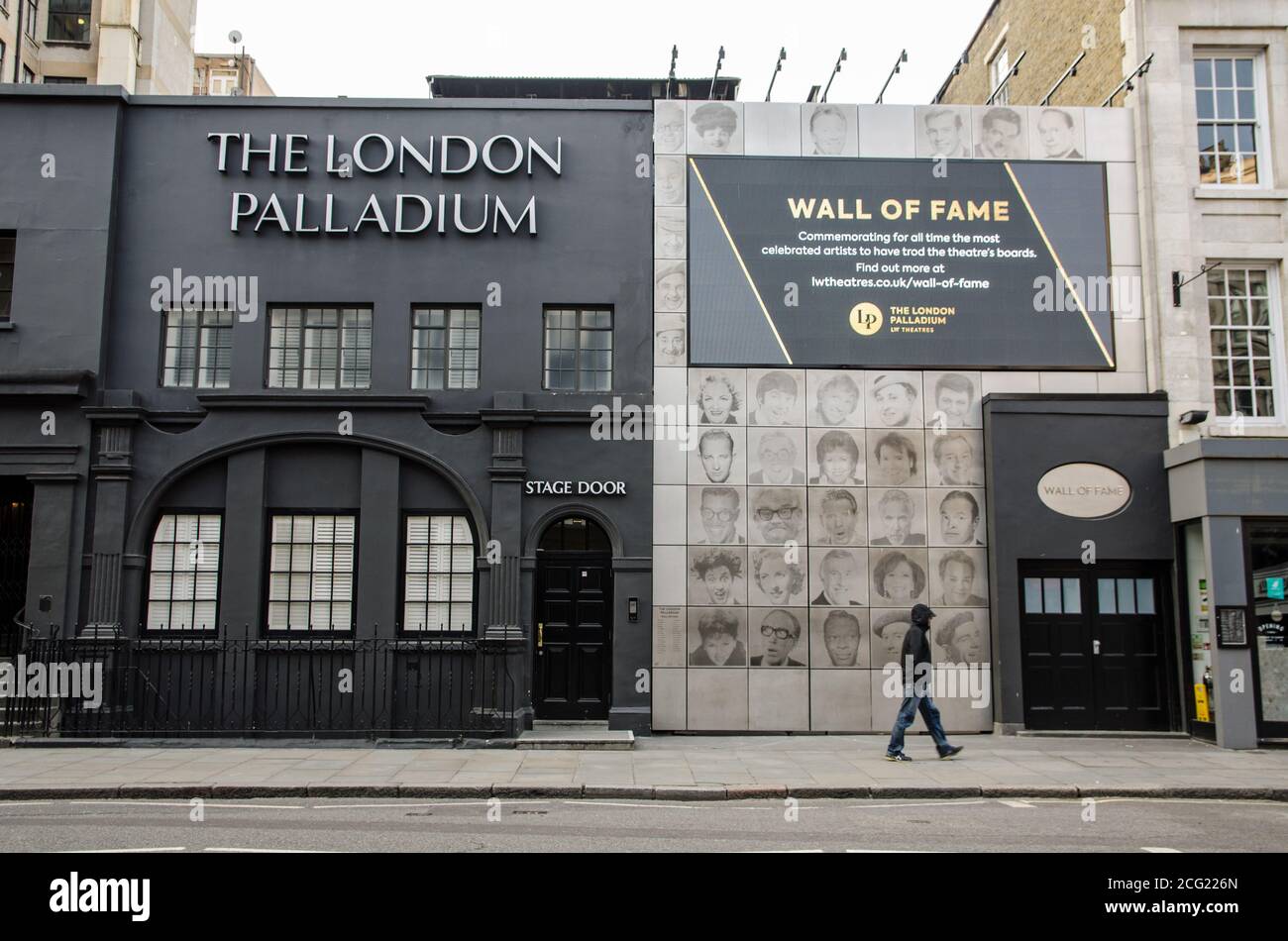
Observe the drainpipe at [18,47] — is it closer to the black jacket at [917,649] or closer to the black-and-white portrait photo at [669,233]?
the black-and-white portrait photo at [669,233]

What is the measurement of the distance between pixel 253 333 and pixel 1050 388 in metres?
12.2

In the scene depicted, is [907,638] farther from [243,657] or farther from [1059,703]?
[243,657]

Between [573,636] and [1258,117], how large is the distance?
1341 cm

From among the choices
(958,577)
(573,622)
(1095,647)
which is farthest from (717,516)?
(1095,647)

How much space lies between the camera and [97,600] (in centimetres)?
1472

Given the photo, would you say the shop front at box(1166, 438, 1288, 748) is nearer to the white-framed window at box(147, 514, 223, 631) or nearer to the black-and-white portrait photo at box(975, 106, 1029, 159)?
the black-and-white portrait photo at box(975, 106, 1029, 159)

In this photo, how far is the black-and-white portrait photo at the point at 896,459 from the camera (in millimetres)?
15641

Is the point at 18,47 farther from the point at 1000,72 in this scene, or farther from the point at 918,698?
the point at 918,698

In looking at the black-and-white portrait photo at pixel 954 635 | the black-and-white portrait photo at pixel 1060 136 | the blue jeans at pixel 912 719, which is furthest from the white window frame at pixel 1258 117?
the blue jeans at pixel 912 719

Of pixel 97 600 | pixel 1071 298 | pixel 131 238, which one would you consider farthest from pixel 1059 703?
pixel 131 238

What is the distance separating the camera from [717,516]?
50.7 feet

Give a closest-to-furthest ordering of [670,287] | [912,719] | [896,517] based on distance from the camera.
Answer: [912,719], [896,517], [670,287]

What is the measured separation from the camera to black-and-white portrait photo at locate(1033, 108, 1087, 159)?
53.5ft

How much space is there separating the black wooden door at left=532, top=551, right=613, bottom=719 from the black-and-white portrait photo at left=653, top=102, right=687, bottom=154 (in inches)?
255
